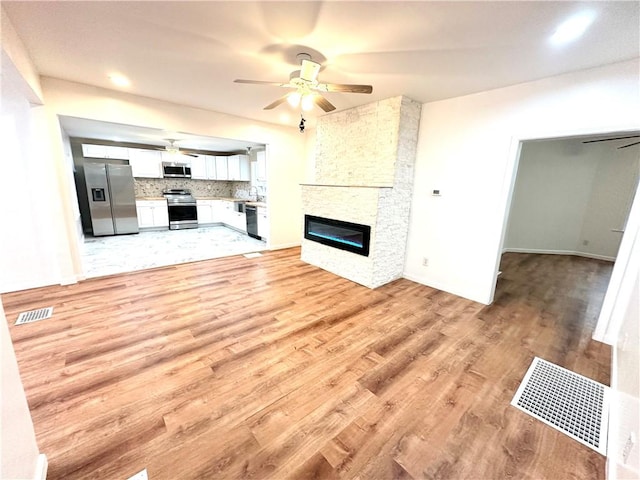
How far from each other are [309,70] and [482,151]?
2382 millimetres

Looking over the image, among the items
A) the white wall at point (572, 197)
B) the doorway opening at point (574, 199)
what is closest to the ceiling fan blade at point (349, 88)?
the doorway opening at point (574, 199)

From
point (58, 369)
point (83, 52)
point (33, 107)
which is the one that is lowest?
point (58, 369)

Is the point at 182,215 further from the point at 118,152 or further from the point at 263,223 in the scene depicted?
the point at 263,223

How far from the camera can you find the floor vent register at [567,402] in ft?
5.31

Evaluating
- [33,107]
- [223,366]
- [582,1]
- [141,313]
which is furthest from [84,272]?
[582,1]

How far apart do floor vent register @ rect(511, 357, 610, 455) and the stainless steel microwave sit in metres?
8.51

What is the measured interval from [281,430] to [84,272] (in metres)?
3.94

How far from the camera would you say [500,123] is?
305 cm

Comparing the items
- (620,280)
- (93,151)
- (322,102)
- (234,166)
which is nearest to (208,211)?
(234,166)

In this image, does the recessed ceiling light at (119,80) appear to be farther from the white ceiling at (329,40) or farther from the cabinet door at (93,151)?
the cabinet door at (93,151)

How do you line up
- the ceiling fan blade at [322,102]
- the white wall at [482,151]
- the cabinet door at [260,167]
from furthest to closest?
1. the cabinet door at [260,167]
2. the ceiling fan blade at [322,102]
3. the white wall at [482,151]

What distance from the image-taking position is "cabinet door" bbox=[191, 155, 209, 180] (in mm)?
7641

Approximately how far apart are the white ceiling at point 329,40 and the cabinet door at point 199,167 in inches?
179

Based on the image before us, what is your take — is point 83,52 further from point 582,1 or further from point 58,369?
point 582,1
